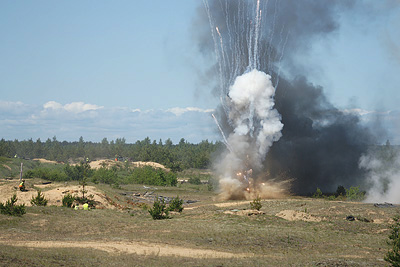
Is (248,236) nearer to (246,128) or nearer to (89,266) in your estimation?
(89,266)

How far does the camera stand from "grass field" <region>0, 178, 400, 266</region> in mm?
27281

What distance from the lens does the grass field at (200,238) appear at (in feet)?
89.5

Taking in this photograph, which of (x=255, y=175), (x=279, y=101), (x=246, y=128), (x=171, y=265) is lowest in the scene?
(x=171, y=265)

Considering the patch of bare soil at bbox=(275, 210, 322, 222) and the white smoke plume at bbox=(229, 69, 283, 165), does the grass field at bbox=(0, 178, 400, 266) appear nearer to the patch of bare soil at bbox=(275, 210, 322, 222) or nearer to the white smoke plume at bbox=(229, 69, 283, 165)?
the patch of bare soil at bbox=(275, 210, 322, 222)

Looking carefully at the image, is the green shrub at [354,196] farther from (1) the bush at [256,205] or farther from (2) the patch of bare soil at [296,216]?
(2) the patch of bare soil at [296,216]

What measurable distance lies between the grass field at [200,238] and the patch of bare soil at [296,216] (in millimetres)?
104

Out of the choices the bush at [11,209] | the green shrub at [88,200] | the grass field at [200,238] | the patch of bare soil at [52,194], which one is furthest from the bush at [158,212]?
the patch of bare soil at [52,194]

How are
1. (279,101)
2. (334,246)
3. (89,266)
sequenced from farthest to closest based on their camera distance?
(279,101), (334,246), (89,266)

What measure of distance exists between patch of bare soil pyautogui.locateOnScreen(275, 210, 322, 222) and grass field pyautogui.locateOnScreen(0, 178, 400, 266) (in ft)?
0.34

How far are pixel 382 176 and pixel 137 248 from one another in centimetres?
5443

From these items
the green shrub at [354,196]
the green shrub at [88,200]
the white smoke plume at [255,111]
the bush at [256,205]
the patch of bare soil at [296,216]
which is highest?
the white smoke plume at [255,111]

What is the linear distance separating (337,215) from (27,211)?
107 ft

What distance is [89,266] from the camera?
81.2 ft

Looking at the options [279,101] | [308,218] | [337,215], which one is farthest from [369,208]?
[279,101]
